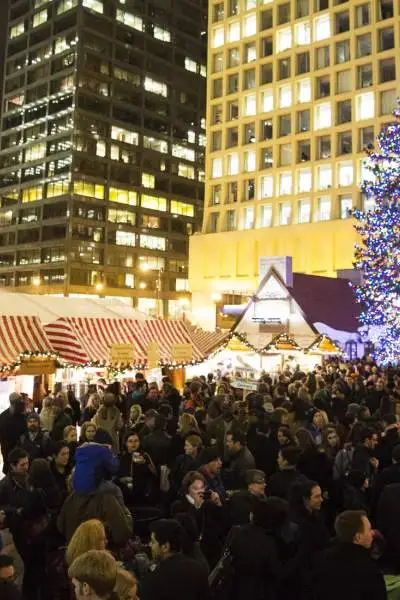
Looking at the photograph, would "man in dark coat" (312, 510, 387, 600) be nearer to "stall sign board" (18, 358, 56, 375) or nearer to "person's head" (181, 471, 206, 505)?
"person's head" (181, 471, 206, 505)

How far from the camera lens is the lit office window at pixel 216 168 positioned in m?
55.9

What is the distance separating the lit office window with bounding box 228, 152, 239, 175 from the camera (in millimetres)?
54688

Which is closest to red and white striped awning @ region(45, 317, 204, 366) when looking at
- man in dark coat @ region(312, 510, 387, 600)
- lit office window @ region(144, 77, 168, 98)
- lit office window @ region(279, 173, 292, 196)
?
man in dark coat @ region(312, 510, 387, 600)

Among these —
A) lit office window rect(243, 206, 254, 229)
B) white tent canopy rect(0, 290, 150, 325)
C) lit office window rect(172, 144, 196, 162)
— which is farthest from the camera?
lit office window rect(172, 144, 196, 162)

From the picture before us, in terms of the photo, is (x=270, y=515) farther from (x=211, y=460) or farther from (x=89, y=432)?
(x=89, y=432)

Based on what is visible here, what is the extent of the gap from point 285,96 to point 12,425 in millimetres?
47538

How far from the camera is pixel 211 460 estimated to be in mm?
6660

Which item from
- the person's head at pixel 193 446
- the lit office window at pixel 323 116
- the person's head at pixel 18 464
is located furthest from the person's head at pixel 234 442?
the lit office window at pixel 323 116

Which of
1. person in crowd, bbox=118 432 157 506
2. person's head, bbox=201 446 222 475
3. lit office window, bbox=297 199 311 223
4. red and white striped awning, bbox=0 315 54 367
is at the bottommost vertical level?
person in crowd, bbox=118 432 157 506

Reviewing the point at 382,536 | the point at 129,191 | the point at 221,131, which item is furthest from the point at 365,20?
the point at 382,536

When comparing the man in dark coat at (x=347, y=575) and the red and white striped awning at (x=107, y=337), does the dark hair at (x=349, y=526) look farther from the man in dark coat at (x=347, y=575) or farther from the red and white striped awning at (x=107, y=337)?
the red and white striped awning at (x=107, y=337)

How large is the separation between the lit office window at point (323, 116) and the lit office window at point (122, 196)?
32.9m

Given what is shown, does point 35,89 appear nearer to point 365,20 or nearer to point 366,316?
point 365,20

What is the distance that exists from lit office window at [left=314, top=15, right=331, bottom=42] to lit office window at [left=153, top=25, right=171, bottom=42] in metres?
38.5
